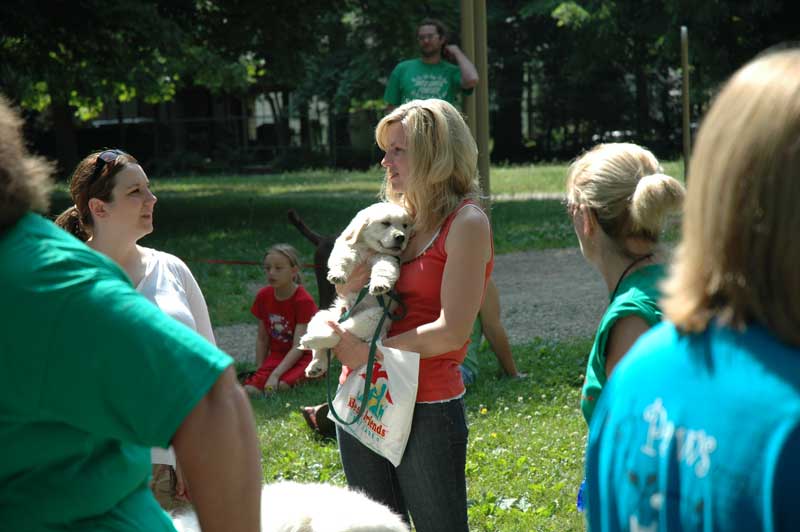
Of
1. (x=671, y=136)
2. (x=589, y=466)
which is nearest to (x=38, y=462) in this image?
(x=589, y=466)

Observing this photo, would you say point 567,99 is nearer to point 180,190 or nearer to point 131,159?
point 180,190

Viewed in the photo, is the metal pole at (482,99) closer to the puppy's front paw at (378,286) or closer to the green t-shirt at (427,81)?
the green t-shirt at (427,81)

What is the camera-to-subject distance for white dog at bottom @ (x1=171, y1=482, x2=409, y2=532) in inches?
122

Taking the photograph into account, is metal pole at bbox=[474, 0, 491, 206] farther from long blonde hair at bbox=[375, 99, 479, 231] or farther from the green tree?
the green tree

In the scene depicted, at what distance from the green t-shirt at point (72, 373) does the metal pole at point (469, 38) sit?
679cm

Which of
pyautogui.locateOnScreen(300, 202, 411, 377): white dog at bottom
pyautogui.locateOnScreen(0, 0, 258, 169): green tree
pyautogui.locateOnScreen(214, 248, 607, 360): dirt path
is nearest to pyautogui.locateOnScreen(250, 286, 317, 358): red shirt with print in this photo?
pyautogui.locateOnScreen(214, 248, 607, 360): dirt path

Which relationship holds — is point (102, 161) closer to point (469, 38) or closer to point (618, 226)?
point (618, 226)

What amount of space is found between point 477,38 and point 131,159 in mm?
5214

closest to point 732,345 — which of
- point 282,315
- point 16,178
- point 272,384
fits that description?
point 16,178

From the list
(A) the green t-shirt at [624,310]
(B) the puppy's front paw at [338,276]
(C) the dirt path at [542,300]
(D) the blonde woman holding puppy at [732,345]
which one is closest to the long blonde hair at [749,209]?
(D) the blonde woman holding puppy at [732,345]

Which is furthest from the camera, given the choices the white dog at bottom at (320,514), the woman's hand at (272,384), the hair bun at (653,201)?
→ the woman's hand at (272,384)

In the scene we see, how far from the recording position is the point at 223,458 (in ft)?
5.76

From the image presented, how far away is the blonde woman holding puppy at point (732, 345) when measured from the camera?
138cm

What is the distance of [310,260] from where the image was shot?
47.8 feet
